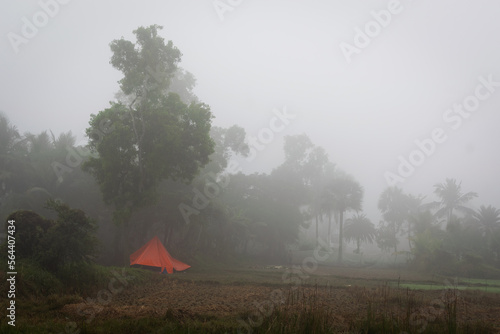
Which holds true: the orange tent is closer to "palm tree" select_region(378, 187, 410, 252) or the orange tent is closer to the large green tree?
the large green tree

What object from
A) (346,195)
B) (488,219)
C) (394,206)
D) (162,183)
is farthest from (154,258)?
(394,206)

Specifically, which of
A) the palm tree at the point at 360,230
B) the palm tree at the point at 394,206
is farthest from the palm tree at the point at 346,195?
the palm tree at the point at 394,206

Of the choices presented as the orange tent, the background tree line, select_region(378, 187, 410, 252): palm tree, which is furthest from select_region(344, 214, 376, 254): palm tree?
the orange tent

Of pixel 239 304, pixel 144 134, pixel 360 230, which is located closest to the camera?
pixel 239 304

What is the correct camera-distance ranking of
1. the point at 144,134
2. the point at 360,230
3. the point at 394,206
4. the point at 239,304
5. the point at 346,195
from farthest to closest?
1. the point at 394,206
2. the point at 360,230
3. the point at 346,195
4. the point at 144,134
5. the point at 239,304

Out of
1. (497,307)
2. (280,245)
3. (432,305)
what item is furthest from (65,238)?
(280,245)

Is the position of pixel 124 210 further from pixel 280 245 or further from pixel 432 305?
pixel 280 245

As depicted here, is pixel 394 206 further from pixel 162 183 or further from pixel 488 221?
pixel 162 183

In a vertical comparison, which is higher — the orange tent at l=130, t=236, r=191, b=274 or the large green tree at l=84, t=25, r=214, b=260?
the large green tree at l=84, t=25, r=214, b=260

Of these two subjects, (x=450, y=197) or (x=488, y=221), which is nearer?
(x=488, y=221)

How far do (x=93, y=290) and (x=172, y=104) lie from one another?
12556 millimetres

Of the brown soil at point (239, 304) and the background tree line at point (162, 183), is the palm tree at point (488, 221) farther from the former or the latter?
the brown soil at point (239, 304)

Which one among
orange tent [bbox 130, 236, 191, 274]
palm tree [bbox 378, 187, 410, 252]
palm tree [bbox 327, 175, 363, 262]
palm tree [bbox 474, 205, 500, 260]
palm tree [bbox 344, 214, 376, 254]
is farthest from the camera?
palm tree [bbox 378, 187, 410, 252]

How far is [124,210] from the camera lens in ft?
61.8
